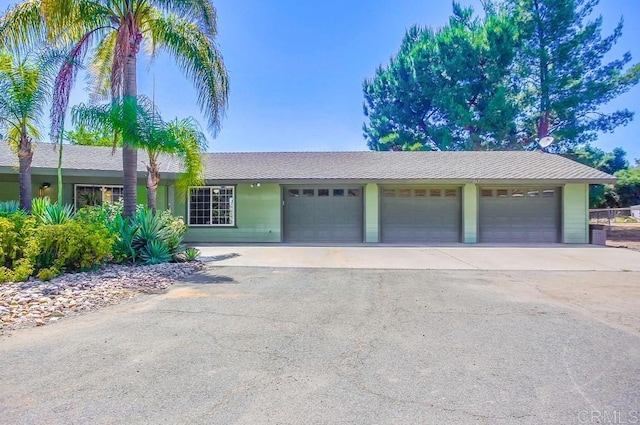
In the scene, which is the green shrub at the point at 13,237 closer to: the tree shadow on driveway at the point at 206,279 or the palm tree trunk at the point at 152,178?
the tree shadow on driveway at the point at 206,279

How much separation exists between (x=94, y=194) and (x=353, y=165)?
434 inches

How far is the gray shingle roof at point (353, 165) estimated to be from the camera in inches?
556

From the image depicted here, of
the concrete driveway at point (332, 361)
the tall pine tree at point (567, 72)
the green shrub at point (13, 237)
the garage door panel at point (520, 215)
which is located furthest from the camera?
the tall pine tree at point (567, 72)

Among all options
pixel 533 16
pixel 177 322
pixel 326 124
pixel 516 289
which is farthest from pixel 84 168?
pixel 533 16

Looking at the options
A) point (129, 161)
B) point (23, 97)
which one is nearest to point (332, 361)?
point (129, 161)

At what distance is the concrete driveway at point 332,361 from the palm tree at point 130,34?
6.12 m

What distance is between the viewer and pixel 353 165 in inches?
647

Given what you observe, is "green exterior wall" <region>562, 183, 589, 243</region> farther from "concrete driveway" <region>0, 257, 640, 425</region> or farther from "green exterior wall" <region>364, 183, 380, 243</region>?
"concrete driveway" <region>0, 257, 640, 425</region>

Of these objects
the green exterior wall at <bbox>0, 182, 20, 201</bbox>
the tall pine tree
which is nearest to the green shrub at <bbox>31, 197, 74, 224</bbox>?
the green exterior wall at <bbox>0, 182, 20, 201</bbox>

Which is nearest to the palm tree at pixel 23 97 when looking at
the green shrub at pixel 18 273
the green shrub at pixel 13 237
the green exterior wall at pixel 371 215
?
the green shrub at pixel 13 237

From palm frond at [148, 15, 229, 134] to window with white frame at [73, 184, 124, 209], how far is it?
675cm

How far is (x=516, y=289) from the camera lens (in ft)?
22.4

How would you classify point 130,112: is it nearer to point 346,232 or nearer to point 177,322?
point 177,322

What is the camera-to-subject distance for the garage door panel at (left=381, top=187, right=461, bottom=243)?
1520 centimetres
